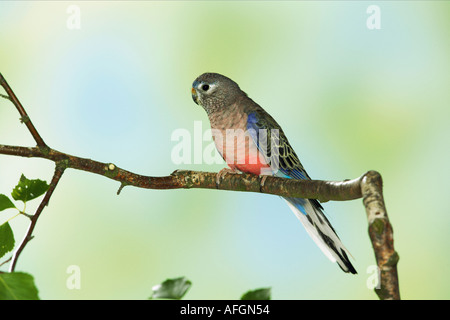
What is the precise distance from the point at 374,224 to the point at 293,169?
1.57 meters

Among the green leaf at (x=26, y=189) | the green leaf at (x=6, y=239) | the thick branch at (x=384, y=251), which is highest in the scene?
the green leaf at (x=26, y=189)

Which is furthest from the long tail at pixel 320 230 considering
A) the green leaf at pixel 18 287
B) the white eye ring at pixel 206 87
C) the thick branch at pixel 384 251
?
the green leaf at pixel 18 287

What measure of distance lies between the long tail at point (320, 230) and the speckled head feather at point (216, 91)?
0.77m

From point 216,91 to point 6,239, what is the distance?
6.00 feet

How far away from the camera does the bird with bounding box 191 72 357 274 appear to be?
8.04 ft

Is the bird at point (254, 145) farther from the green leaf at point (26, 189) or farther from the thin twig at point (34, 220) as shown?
the green leaf at point (26, 189)

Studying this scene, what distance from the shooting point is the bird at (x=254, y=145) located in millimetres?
2451

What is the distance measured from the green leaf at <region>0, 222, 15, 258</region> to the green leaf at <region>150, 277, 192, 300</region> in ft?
1.78

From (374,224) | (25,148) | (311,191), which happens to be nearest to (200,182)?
(311,191)

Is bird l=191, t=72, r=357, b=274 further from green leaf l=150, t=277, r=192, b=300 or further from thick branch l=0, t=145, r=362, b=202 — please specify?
green leaf l=150, t=277, r=192, b=300

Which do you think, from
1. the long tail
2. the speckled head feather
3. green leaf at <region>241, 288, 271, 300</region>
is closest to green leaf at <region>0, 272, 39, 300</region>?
green leaf at <region>241, 288, 271, 300</region>

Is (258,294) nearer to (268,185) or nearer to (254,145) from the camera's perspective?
(268,185)
